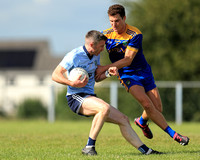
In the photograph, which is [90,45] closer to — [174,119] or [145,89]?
[145,89]

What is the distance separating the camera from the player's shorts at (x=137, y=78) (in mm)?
8719

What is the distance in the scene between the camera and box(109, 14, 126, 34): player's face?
8.05m

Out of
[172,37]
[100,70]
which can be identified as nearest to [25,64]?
[172,37]

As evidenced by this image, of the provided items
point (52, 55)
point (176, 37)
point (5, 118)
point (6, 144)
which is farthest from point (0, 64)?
point (6, 144)

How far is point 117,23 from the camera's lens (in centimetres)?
813

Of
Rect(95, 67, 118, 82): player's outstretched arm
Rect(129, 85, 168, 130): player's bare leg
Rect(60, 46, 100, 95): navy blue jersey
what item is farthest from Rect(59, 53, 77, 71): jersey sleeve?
Rect(129, 85, 168, 130): player's bare leg

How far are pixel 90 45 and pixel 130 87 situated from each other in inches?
63.9

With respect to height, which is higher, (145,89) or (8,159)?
(145,89)

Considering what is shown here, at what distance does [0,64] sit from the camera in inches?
2312

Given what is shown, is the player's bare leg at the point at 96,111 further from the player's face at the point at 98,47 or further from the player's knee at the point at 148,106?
the player's knee at the point at 148,106

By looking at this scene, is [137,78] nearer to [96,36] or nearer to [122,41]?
[122,41]

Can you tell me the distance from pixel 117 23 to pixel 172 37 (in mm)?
17302

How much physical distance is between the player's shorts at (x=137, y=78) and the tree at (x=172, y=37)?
15194 mm

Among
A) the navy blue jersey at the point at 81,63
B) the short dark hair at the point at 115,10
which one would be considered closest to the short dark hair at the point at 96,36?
the navy blue jersey at the point at 81,63
